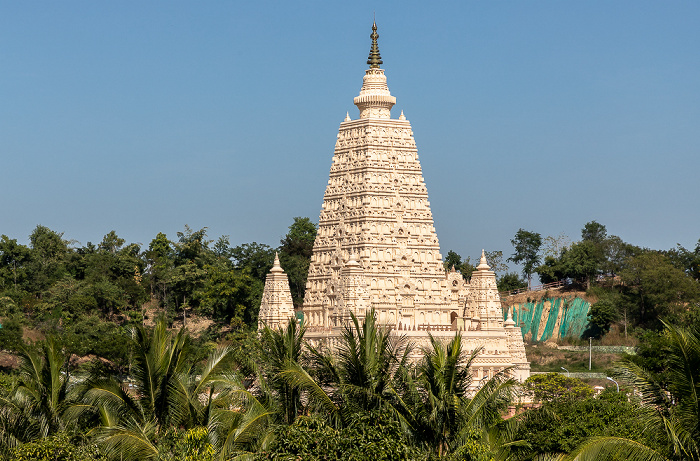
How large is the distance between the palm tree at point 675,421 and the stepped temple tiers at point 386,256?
134 ft

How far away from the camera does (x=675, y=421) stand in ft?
109

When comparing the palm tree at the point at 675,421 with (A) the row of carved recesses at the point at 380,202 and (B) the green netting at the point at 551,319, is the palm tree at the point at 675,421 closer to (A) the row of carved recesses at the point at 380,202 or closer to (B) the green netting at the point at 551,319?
(A) the row of carved recesses at the point at 380,202

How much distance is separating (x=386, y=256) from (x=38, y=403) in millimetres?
39421

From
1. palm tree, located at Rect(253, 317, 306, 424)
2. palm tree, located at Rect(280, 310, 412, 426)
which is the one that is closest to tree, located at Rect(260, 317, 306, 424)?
palm tree, located at Rect(253, 317, 306, 424)

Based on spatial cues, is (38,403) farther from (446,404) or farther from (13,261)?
(13,261)

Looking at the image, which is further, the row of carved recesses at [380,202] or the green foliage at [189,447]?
the row of carved recesses at [380,202]

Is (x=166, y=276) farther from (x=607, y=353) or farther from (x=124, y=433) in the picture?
(x=124, y=433)

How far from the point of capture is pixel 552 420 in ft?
167

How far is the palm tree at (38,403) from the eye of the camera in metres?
40.8

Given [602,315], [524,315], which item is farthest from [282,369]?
[524,315]

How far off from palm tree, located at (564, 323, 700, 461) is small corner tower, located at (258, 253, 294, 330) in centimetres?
4730

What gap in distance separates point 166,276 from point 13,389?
270ft

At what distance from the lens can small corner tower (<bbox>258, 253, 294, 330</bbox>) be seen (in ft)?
264

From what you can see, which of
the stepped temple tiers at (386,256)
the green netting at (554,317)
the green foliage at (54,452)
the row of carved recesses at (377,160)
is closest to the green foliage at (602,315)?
the green netting at (554,317)
